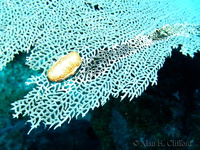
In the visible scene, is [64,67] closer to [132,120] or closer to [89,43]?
[89,43]

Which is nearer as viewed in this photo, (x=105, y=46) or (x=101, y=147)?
(x=105, y=46)

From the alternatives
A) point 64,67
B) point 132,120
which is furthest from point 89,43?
point 132,120

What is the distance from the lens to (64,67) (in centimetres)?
173

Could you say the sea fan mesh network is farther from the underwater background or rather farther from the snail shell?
the underwater background

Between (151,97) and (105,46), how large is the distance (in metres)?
1.43

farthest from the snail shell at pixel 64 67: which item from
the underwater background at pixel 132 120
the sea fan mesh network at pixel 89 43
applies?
the underwater background at pixel 132 120

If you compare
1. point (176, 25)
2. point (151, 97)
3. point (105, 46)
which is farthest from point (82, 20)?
point (151, 97)

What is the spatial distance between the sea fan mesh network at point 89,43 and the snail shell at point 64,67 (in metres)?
0.09

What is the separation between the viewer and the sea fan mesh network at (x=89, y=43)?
1.76 meters

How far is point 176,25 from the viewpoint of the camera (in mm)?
2467

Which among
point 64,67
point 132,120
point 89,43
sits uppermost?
point 89,43

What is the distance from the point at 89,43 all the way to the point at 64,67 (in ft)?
1.80

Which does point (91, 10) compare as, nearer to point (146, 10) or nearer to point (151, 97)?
point (146, 10)

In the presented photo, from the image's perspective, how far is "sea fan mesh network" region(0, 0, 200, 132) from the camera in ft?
5.78
